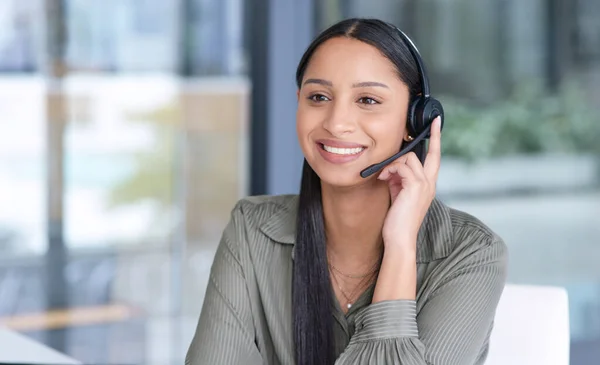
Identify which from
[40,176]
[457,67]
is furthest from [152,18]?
[457,67]

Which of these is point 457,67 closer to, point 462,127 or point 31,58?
point 462,127

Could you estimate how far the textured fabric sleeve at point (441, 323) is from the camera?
1528 mm

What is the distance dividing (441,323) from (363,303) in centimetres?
20

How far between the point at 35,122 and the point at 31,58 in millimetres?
273

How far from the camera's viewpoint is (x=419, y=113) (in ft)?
5.45

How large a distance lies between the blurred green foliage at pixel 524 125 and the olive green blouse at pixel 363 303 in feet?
5.49

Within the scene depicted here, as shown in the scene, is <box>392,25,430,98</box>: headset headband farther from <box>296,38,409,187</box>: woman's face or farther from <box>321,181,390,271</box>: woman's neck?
<box>321,181,390,271</box>: woman's neck

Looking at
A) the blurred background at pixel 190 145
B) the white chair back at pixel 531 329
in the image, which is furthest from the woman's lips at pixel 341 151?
the blurred background at pixel 190 145

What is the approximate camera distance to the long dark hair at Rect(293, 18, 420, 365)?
1.65 metres

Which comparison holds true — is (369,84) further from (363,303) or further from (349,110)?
(363,303)

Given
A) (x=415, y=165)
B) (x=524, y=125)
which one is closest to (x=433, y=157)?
(x=415, y=165)

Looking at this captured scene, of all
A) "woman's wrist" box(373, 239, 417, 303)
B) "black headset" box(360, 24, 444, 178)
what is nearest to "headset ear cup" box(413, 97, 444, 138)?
"black headset" box(360, 24, 444, 178)

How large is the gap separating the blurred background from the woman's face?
64.5 inches

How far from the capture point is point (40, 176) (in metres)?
3.98
